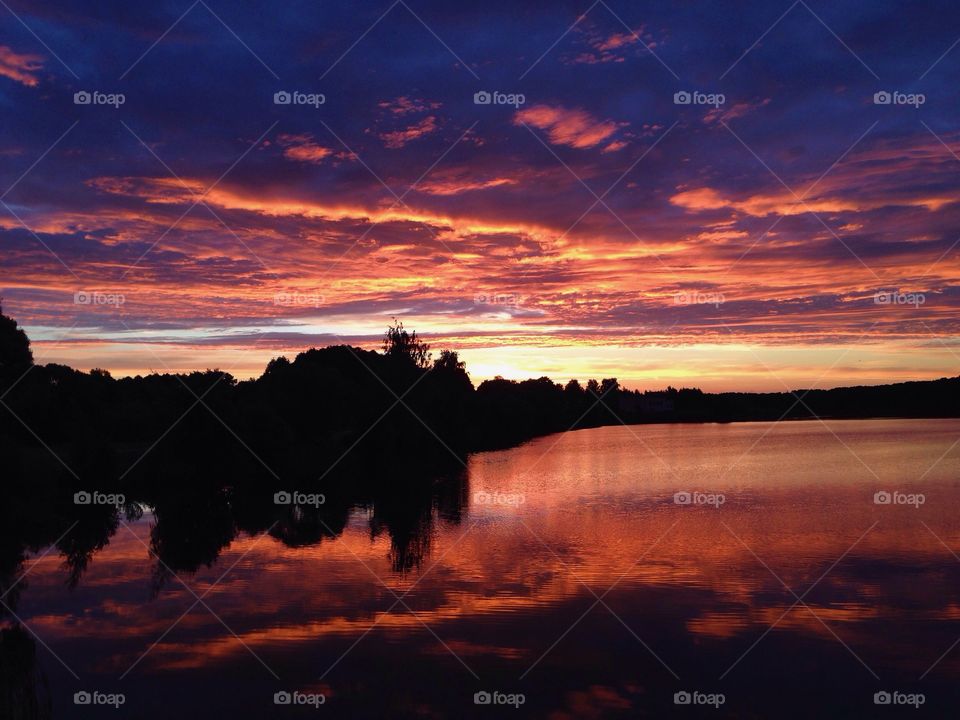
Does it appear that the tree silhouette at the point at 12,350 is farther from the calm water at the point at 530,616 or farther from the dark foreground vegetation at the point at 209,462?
the calm water at the point at 530,616

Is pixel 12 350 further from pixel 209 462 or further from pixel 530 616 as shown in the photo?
pixel 530 616

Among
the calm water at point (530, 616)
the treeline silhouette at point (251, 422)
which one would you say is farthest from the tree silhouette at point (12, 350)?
the calm water at point (530, 616)

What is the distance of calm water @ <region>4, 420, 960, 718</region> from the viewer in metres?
12.7

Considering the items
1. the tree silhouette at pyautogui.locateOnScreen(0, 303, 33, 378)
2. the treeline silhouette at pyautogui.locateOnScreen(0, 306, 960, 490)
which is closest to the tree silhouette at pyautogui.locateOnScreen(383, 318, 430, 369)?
the treeline silhouette at pyautogui.locateOnScreen(0, 306, 960, 490)

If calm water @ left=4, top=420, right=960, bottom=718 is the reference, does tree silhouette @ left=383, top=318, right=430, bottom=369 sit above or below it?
above

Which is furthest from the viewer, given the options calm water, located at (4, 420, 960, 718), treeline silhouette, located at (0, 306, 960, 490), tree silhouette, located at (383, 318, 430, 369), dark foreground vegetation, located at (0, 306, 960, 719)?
tree silhouette, located at (383, 318, 430, 369)

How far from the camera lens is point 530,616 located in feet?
54.7

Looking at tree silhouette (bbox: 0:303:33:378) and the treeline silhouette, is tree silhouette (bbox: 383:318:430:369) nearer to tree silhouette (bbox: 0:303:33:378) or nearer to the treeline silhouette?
the treeline silhouette

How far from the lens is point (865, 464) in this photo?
52375 millimetres

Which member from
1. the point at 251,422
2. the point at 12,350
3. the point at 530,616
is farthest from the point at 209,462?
the point at 530,616

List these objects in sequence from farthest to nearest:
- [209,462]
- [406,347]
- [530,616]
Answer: [406,347], [209,462], [530,616]

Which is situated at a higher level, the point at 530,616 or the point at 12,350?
the point at 12,350

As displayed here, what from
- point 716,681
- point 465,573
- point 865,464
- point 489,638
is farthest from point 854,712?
point 865,464

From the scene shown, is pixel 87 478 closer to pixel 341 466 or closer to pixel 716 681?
pixel 341 466
